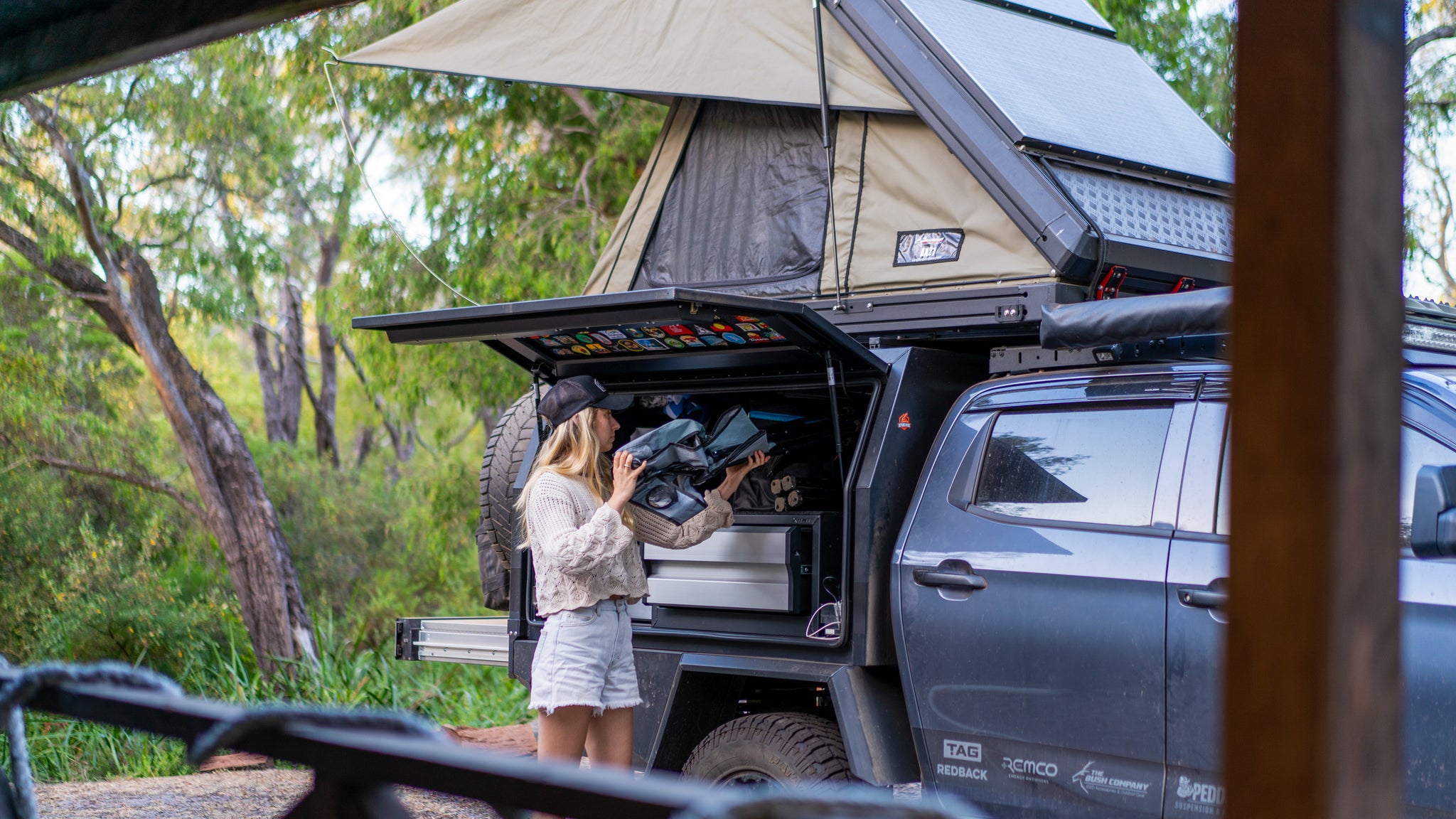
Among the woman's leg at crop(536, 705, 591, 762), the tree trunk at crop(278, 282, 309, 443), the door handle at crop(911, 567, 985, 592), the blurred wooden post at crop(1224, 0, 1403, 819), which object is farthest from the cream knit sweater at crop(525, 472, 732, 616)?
the tree trunk at crop(278, 282, 309, 443)

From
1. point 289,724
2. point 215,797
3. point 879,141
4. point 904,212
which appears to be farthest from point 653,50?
point 289,724

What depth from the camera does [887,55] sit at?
585cm

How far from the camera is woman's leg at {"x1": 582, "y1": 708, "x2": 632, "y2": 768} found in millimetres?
5184

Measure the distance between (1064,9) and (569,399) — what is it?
3665 mm

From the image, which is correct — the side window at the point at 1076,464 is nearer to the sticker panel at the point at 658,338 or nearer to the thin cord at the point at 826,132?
the sticker panel at the point at 658,338

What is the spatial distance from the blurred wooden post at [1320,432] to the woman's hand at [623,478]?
3889 millimetres

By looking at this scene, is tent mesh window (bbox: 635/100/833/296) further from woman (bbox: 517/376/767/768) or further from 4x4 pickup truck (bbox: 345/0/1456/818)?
woman (bbox: 517/376/767/768)

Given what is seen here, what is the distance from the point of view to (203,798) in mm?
8109

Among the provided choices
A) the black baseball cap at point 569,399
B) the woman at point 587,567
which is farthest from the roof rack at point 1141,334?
the black baseball cap at point 569,399

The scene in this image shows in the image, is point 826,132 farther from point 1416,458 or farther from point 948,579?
point 1416,458

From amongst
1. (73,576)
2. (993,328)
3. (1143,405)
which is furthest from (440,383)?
(1143,405)

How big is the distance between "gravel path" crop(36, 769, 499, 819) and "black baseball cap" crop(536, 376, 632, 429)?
8.07 feet

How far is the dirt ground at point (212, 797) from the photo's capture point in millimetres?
7441

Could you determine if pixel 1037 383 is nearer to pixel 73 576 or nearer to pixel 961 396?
pixel 961 396
